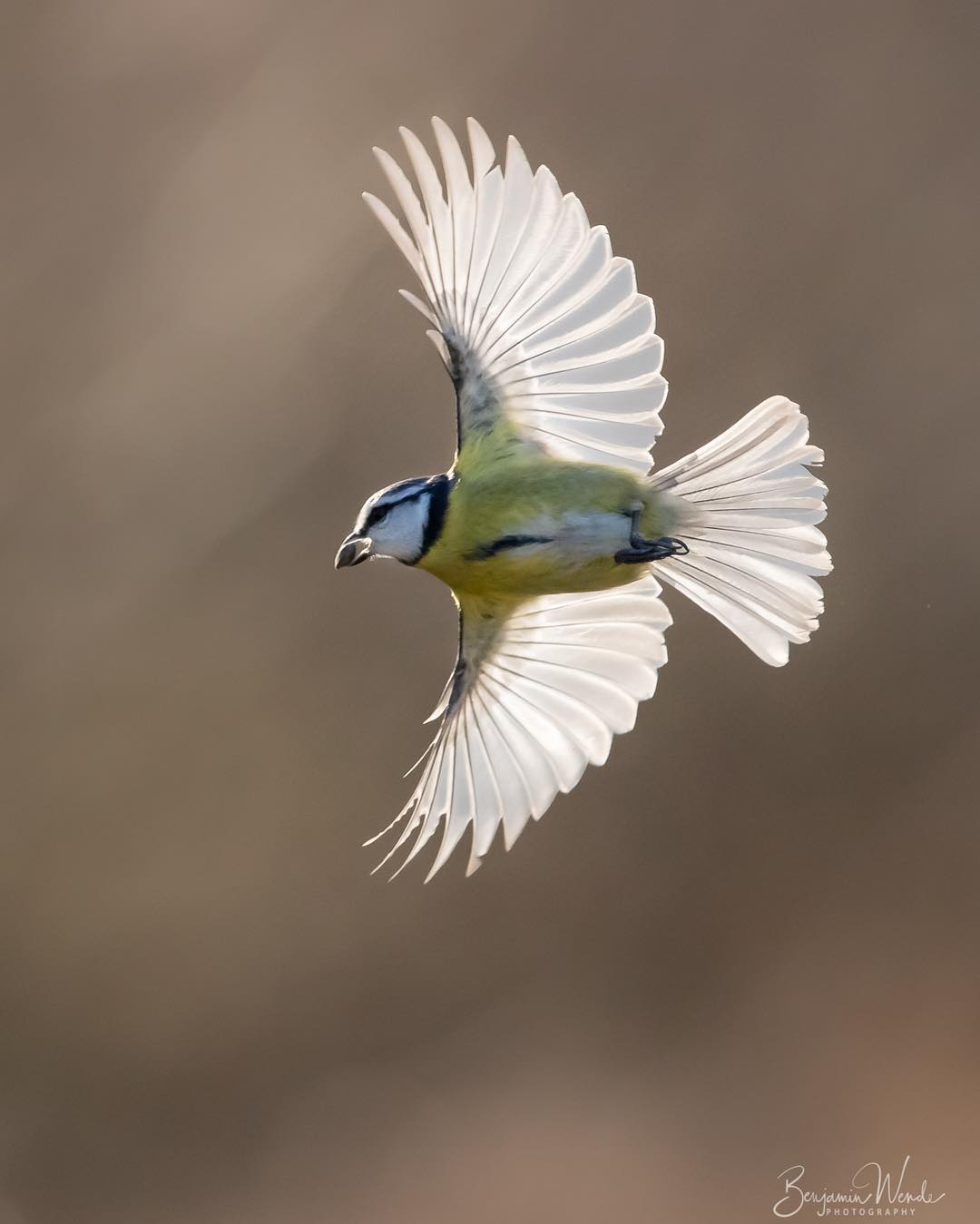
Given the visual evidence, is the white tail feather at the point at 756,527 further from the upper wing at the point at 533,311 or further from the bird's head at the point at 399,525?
the bird's head at the point at 399,525

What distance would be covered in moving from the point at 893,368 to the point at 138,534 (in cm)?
235

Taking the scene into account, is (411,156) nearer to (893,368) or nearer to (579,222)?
(579,222)

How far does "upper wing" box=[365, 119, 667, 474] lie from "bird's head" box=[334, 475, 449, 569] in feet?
0.41

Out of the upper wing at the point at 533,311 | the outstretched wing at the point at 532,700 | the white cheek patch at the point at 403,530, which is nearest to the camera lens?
the upper wing at the point at 533,311

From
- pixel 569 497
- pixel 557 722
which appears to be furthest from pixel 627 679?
pixel 569 497

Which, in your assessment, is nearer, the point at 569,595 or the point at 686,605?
the point at 569,595

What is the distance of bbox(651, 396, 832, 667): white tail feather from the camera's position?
7.73ft

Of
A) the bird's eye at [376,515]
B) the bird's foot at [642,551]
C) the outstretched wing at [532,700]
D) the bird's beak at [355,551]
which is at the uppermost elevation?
the bird's eye at [376,515]

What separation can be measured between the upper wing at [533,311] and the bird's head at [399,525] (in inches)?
5.0

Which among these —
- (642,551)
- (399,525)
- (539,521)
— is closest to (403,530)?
(399,525)

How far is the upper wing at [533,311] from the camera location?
2.19 metres

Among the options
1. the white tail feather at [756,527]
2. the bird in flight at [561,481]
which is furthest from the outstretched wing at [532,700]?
the white tail feather at [756,527]

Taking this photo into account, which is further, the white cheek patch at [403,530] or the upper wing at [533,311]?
the white cheek patch at [403,530]

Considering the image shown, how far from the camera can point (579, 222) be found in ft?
7.34
